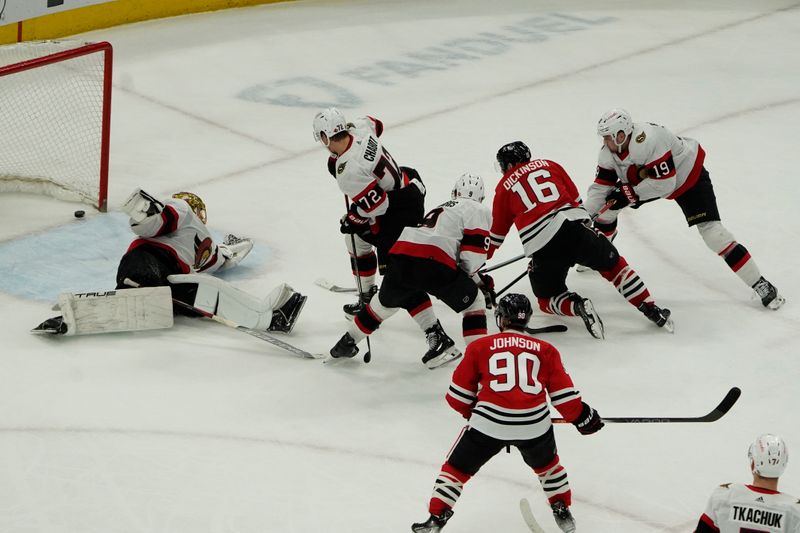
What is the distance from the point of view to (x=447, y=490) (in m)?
3.76

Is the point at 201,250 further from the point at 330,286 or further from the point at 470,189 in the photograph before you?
the point at 470,189

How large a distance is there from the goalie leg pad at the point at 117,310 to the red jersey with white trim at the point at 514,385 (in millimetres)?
1815

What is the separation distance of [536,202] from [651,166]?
0.61 metres

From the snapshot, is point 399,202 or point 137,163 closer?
point 399,202

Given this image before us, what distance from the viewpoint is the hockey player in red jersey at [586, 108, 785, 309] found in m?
5.36

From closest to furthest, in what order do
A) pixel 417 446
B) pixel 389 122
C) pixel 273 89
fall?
pixel 417 446 < pixel 389 122 < pixel 273 89

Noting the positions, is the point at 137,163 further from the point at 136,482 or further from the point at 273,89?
the point at 136,482

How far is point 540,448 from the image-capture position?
3754 millimetres

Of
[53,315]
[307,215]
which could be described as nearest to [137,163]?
[307,215]

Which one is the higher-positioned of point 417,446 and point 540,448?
point 540,448

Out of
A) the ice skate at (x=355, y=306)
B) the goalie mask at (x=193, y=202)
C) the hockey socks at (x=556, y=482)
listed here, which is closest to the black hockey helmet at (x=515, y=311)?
the hockey socks at (x=556, y=482)

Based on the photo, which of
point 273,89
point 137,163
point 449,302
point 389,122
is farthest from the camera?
point 273,89

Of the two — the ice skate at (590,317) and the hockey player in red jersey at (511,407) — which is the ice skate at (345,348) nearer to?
the ice skate at (590,317)

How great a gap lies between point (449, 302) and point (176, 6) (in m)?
5.38
